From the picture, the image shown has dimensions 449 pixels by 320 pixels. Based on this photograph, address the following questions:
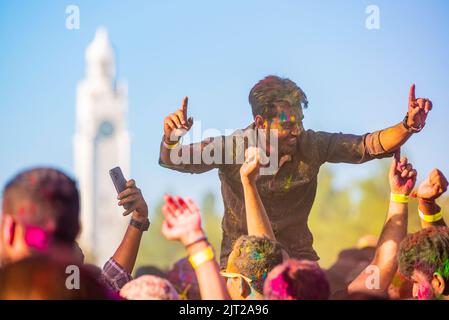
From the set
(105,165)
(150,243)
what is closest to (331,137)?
(150,243)

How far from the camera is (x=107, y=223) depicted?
4550 centimetres

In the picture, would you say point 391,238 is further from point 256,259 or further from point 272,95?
point 272,95

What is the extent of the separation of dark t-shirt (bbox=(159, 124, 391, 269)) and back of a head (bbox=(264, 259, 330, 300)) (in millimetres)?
1615

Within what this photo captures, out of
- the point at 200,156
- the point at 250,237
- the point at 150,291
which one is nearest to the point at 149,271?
the point at 200,156

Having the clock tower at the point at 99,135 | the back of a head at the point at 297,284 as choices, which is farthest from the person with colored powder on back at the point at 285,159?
the clock tower at the point at 99,135

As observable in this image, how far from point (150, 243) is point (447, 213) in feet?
87.9

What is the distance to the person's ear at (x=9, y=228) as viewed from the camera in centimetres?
239

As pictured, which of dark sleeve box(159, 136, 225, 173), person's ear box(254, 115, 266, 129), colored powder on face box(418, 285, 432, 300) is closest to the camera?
colored powder on face box(418, 285, 432, 300)

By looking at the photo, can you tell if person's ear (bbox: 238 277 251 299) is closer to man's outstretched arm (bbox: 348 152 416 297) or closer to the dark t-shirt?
man's outstretched arm (bbox: 348 152 416 297)

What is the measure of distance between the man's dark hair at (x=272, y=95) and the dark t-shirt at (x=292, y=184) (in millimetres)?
117

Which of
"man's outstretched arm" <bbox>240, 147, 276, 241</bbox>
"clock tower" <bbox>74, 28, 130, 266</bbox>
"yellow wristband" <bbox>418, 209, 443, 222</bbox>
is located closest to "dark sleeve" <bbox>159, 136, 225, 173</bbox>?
"man's outstretched arm" <bbox>240, 147, 276, 241</bbox>

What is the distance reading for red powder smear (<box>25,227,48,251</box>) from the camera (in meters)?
2.36

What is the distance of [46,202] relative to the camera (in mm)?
2357
